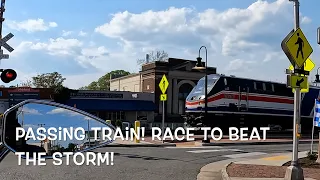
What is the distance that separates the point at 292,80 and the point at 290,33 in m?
1.26

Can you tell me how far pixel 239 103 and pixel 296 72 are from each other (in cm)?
2186

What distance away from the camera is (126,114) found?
4641cm

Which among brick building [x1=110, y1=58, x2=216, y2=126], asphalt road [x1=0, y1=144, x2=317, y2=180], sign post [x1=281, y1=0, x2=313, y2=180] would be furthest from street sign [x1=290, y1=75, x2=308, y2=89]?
brick building [x1=110, y1=58, x2=216, y2=126]

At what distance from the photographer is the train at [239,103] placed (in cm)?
3100

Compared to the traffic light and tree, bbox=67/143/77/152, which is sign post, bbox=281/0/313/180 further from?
tree, bbox=67/143/77/152

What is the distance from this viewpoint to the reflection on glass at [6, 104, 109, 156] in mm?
2023

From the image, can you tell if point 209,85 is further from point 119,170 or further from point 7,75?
point 7,75

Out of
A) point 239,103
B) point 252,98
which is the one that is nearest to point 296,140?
point 239,103

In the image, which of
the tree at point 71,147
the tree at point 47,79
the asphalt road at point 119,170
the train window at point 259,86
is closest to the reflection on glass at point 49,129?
the tree at point 71,147

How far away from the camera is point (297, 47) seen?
34.0 ft

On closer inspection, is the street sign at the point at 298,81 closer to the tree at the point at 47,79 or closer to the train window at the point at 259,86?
the train window at the point at 259,86

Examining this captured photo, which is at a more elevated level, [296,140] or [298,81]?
[298,81]

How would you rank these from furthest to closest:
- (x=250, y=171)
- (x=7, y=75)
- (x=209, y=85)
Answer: (x=209, y=85) → (x=250, y=171) → (x=7, y=75)

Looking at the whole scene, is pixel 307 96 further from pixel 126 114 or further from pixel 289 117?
pixel 126 114
